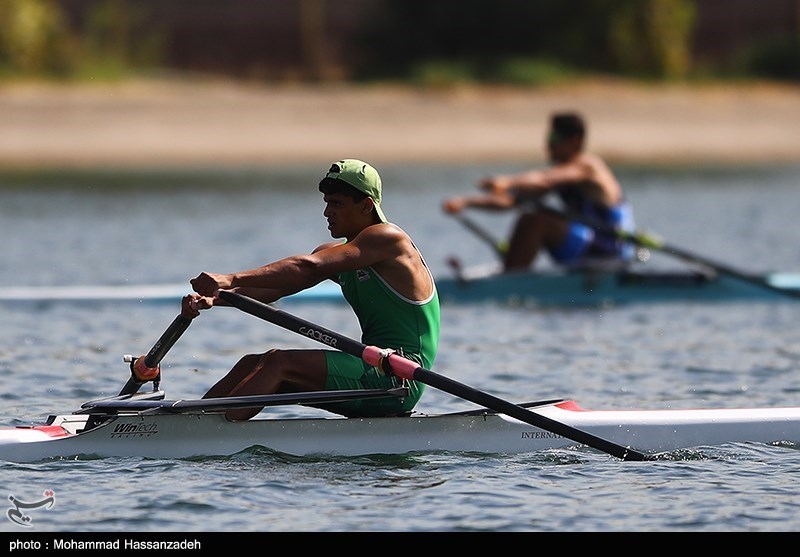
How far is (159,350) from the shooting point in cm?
826

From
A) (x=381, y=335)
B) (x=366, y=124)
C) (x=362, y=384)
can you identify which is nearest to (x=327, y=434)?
(x=362, y=384)

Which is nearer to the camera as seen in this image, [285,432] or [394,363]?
[394,363]

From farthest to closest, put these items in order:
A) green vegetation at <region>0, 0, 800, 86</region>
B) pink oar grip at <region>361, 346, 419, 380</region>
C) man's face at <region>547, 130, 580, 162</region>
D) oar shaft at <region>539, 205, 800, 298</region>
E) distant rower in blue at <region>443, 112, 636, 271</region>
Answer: green vegetation at <region>0, 0, 800, 86</region>, man's face at <region>547, 130, 580, 162</region>, distant rower in blue at <region>443, 112, 636, 271</region>, oar shaft at <region>539, 205, 800, 298</region>, pink oar grip at <region>361, 346, 419, 380</region>

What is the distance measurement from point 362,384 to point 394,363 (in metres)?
0.34

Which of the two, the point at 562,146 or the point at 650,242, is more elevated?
the point at 562,146

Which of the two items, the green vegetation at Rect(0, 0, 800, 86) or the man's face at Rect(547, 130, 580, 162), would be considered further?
the green vegetation at Rect(0, 0, 800, 86)

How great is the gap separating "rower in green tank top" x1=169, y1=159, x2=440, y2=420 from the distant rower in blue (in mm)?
5807

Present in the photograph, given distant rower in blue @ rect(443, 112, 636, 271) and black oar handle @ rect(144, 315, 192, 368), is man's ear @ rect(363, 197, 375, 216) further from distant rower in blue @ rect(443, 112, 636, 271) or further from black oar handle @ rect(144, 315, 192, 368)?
distant rower in blue @ rect(443, 112, 636, 271)

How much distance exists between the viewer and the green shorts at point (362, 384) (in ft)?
27.0

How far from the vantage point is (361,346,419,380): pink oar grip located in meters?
7.98

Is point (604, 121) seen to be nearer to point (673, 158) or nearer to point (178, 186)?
point (673, 158)

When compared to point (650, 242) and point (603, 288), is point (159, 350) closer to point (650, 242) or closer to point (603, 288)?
point (650, 242)

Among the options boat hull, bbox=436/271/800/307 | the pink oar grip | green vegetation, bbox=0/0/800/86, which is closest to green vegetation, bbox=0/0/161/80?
green vegetation, bbox=0/0/800/86

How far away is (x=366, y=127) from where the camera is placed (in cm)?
3300
